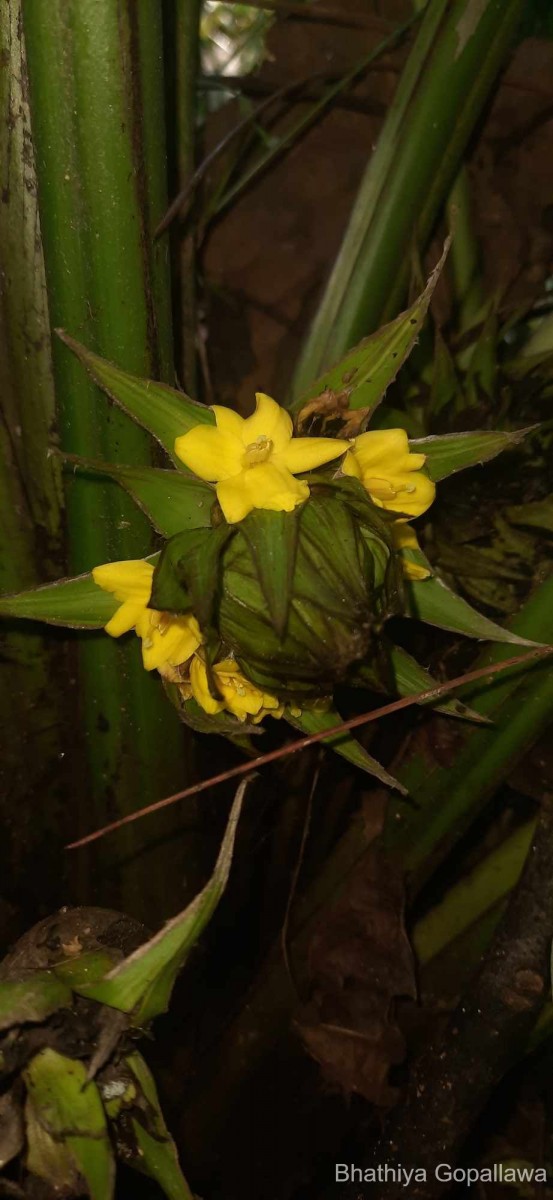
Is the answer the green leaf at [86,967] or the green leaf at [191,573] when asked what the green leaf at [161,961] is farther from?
the green leaf at [191,573]

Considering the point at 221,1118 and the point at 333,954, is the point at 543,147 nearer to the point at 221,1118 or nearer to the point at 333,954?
the point at 333,954

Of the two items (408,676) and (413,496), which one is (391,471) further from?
(408,676)

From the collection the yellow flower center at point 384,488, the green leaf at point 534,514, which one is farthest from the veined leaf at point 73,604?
the green leaf at point 534,514

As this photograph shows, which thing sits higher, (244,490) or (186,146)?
(186,146)

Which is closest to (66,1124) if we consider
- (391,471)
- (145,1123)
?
(145,1123)

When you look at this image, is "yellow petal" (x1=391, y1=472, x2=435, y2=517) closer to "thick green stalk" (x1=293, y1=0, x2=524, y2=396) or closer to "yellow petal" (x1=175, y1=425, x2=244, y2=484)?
"yellow petal" (x1=175, y1=425, x2=244, y2=484)

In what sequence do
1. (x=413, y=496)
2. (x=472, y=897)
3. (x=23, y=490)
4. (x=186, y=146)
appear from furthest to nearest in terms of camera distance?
(x=472, y=897)
(x=186, y=146)
(x=23, y=490)
(x=413, y=496)

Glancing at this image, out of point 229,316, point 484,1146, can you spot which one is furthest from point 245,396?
point 484,1146

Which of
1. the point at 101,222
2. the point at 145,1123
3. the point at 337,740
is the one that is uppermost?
the point at 101,222

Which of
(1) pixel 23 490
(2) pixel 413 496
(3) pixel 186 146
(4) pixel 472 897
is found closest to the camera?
(2) pixel 413 496
